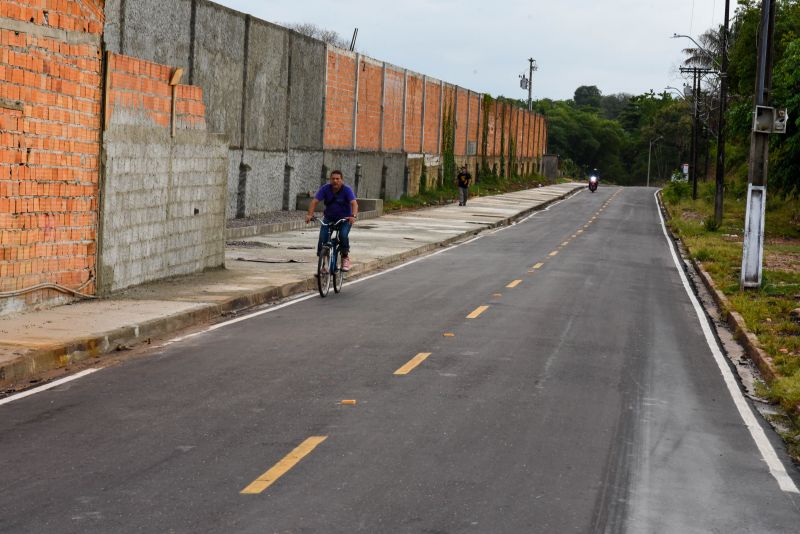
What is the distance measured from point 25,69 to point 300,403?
676 cm

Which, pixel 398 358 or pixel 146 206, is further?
pixel 146 206

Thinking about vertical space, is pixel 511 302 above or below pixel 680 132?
below

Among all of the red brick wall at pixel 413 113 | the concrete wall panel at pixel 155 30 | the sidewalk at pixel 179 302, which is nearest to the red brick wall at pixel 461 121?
the red brick wall at pixel 413 113

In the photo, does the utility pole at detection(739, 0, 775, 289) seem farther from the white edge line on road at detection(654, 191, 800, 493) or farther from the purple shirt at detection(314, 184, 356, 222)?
the purple shirt at detection(314, 184, 356, 222)

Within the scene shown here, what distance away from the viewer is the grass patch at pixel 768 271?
13.0m

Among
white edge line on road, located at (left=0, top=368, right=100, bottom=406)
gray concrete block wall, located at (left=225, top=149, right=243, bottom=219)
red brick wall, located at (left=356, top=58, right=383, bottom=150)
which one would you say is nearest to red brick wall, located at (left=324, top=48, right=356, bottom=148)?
red brick wall, located at (left=356, top=58, right=383, bottom=150)

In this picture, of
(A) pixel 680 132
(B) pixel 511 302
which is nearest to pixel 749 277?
(B) pixel 511 302

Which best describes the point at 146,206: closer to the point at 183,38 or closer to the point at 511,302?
the point at 511,302

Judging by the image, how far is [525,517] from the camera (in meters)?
6.88

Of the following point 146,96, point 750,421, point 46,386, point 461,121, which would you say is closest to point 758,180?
point 146,96

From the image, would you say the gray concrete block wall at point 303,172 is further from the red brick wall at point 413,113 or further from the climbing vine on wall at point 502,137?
the climbing vine on wall at point 502,137

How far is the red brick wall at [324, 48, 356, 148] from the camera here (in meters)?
44.1

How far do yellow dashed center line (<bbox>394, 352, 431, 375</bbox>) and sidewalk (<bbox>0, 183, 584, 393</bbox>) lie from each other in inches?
134

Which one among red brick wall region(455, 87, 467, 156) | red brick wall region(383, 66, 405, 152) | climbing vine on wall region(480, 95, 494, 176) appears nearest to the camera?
red brick wall region(383, 66, 405, 152)
